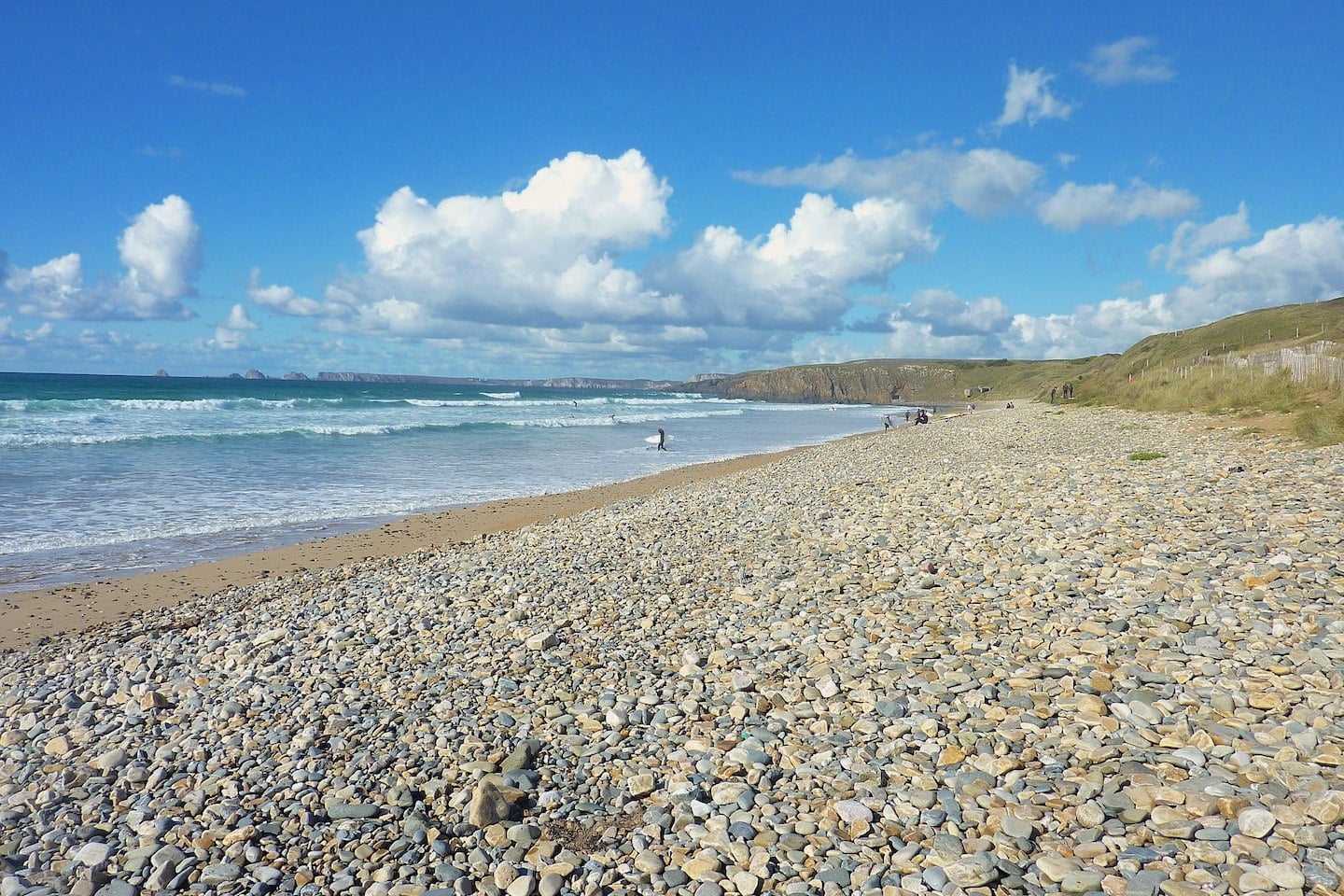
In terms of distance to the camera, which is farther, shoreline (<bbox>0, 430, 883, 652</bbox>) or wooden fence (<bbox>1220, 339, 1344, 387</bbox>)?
wooden fence (<bbox>1220, 339, 1344, 387</bbox>)

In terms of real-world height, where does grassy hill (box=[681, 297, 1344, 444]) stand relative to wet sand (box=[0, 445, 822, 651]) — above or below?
above

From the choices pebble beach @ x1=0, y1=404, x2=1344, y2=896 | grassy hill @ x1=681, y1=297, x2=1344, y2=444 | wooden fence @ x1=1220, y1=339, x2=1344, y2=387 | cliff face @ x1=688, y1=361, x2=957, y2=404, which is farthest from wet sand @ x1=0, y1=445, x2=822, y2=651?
cliff face @ x1=688, y1=361, x2=957, y2=404

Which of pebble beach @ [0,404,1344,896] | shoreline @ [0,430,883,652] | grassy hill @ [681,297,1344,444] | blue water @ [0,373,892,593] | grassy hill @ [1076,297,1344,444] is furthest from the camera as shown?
grassy hill @ [681,297,1344,444]

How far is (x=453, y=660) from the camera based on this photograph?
277 inches

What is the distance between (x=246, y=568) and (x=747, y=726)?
10437 millimetres

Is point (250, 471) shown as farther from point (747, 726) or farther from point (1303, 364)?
point (1303, 364)

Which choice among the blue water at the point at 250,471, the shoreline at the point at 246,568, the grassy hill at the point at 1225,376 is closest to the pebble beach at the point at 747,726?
the shoreline at the point at 246,568

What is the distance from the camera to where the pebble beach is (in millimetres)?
3875

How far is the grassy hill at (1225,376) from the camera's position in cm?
2108

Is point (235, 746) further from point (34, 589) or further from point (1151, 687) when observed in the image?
point (34, 589)

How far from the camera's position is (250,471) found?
25.0 m

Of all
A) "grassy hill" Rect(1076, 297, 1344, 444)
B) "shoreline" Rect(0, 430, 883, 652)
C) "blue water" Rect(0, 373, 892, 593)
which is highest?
"grassy hill" Rect(1076, 297, 1344, 444)

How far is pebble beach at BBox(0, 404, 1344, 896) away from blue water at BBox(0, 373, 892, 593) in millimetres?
5701

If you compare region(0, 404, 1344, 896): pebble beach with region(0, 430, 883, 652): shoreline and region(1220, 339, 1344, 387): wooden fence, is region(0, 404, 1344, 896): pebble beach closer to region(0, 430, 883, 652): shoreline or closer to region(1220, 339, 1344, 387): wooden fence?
region(0, 430, 883, 652): shoreline
